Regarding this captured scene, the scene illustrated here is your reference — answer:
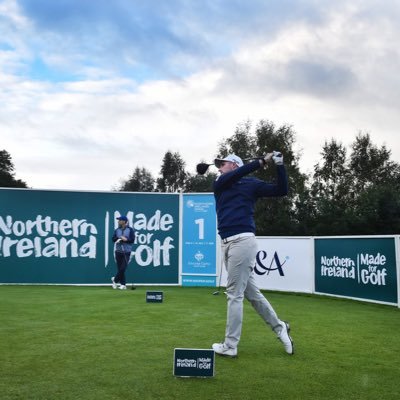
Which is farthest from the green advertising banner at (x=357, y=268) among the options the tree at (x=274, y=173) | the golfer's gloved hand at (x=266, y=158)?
the tree at (x=274, y=173)

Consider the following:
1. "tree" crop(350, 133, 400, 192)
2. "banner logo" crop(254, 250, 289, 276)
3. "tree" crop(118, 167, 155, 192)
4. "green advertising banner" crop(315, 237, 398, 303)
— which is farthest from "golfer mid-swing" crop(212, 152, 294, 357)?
"tree" crop(118, 167, 155, 192)

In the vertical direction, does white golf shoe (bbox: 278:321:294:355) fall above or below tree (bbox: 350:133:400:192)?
below

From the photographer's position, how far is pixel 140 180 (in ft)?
263

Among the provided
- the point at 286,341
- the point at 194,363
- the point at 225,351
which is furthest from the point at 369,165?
the point at 194,363

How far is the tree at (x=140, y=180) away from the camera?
259 feet

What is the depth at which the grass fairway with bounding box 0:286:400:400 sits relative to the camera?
361 centimetres

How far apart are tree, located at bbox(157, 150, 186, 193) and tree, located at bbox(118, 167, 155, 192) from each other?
5.85 meters

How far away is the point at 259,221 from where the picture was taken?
1682 inches

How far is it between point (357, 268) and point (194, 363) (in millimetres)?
7606

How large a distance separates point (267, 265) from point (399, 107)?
2034 centimetres

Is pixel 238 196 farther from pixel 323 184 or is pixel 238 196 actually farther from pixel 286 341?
pixel 323 184

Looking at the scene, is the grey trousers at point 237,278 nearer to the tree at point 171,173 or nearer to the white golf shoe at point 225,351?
the white golf shoe at point 225,351

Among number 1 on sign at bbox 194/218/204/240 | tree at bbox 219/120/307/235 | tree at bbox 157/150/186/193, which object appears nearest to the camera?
number 1 on sign at bbox 194/218/204/240

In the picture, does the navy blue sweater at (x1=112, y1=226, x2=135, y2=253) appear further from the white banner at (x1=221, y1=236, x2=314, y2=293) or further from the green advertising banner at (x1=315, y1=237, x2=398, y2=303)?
the green advertising banner at (x1=315, y1=237, x2=398, y2=303)
